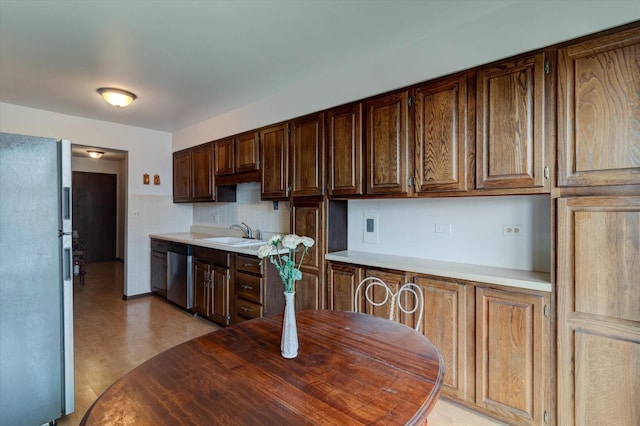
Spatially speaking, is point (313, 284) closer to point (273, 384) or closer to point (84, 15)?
point (273, 384)

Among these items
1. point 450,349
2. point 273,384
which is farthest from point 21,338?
point 450,349

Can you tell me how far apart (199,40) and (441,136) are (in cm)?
186

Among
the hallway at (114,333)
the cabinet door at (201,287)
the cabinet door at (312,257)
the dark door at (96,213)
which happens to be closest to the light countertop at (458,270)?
the cabinet door at (312,257)

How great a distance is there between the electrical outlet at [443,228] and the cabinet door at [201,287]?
2.58 m

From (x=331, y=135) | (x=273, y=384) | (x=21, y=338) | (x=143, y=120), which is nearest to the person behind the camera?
(x=273, y=384)

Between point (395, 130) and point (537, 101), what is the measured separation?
88 centimetres

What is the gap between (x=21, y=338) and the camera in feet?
5.89

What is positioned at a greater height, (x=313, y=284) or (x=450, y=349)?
(x=313, y=284)

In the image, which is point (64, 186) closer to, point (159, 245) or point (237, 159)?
point (237, 159)

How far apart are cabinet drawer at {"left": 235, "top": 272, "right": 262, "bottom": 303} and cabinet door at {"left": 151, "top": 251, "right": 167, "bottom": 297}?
5.60 ft

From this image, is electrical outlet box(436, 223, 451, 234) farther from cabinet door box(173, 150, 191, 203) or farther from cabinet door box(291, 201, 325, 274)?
cabinet door box(173, 150, 191, 203)

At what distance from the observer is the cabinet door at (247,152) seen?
3484mm

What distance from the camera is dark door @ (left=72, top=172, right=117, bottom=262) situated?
7152mm

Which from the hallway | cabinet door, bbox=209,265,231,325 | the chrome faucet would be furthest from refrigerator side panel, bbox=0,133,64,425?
the chrome faucet
